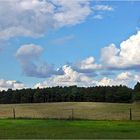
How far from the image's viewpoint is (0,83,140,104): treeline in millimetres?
125000

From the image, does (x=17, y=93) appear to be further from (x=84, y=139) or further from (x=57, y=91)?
(x=84, y=139)

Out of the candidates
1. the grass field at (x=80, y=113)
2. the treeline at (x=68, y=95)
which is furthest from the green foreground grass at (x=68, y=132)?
the treeline at (x=68, y=95)

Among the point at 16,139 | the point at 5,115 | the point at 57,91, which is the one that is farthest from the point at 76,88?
the point at 16,139

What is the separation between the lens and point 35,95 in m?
132

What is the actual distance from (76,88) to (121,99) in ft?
52.2

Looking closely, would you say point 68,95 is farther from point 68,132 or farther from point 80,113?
point 68,132

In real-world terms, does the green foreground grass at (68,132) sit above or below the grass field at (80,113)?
below

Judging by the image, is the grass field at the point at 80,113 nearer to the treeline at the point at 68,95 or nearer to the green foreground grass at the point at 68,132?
the green foreground grass at the point at 68,132

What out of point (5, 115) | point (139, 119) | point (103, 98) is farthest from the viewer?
point (103, 98)

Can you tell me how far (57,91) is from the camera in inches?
5271

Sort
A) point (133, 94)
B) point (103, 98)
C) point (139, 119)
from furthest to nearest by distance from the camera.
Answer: point (103, 98), point (133, 94), point (139, 119)

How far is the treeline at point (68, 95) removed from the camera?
410ft

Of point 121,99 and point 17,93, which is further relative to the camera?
point 17,93

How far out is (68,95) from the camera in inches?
5002
